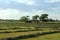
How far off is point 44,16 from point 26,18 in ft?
30.3

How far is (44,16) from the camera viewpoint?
301ft

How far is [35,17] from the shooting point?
93125mm

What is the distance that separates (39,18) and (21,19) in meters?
10.0

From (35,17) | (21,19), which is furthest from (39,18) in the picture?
(21,19)

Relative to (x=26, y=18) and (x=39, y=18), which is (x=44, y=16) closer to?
(x=39, y=18)

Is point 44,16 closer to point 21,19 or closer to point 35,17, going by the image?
point 35,17

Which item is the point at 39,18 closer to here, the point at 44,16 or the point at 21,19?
the point at 44,16

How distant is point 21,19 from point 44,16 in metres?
12.7

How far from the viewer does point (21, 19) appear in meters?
95.9

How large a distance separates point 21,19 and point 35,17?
26.0 ft

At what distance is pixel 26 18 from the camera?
9244cm

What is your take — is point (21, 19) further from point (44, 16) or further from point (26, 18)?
point (44, 16)

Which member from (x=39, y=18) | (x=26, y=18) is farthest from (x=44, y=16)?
(x=26, y=18)
